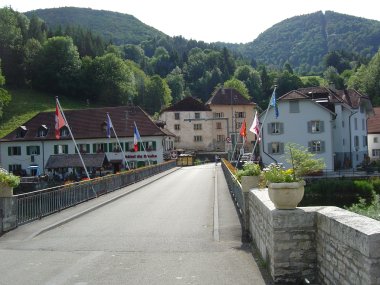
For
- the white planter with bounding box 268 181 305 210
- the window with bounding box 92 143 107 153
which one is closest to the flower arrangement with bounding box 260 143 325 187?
the white planter with bounding box 268 181 305 210

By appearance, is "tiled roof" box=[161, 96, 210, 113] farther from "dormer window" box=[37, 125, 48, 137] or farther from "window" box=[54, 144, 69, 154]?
"window" box=[54, 144, 69, 154]

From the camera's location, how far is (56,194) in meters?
21.3

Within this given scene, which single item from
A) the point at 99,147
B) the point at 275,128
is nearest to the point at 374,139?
the point at 275,128

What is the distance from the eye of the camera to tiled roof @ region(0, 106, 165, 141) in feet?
243

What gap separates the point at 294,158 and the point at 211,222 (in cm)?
856

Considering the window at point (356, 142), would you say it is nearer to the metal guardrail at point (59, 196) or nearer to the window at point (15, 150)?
the metal guardrail at point (59, 196)

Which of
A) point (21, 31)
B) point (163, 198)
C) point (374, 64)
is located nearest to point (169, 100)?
point (21, 31)

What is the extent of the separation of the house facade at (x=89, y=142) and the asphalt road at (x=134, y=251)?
169ft

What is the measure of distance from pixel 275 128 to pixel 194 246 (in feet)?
164

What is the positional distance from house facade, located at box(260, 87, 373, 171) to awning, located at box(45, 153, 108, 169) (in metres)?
19.7

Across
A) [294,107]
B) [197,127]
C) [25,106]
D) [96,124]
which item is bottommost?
[96,124]

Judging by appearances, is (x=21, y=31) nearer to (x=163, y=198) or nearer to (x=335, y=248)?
(x=163, y=198)

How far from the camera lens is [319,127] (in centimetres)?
6025

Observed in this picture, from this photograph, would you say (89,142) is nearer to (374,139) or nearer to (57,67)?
(374,139)
